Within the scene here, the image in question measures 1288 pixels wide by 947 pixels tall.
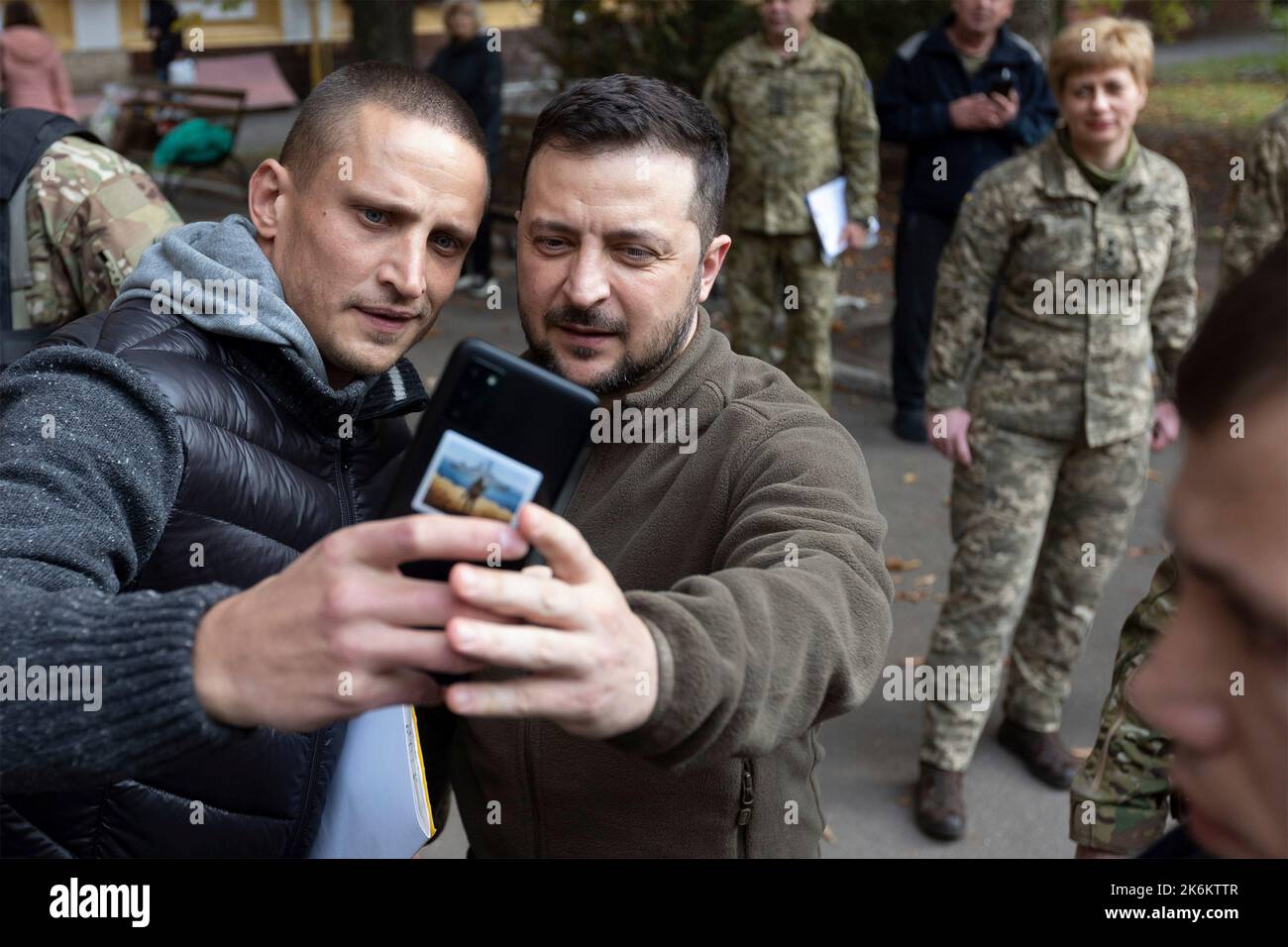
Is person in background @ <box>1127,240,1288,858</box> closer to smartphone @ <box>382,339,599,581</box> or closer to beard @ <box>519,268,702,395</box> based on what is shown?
smartphone @ <box>382,339,599,581</box>

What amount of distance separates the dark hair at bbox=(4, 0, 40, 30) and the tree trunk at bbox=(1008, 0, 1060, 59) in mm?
7136

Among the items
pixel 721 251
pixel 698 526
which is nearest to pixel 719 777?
pixel 698 526

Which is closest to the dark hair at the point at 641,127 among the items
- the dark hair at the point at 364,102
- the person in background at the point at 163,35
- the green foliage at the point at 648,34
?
the dark hair at the point at 364,102

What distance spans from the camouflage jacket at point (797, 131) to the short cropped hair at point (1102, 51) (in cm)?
304

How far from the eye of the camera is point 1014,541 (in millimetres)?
4645

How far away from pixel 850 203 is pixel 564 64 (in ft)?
28.2

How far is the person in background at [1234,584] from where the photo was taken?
88 centimetres

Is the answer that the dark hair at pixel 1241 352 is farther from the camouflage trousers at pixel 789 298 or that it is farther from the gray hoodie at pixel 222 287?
the camouflage trousers at pixel 789 298

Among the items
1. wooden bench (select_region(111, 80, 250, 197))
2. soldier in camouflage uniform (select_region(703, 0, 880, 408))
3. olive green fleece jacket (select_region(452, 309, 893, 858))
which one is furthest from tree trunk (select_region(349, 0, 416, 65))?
olive green fleece jacket (select_region(452, 309, 893, 858))

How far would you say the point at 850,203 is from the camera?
26.2 ft

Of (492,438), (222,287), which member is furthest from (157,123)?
(492,438)

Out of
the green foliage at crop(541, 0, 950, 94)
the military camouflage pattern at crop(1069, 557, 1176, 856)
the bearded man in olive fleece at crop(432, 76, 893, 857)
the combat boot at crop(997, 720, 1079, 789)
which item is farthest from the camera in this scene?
the green foliage at crop(541, 0, 950, 94)

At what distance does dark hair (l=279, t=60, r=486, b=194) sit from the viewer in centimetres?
228
